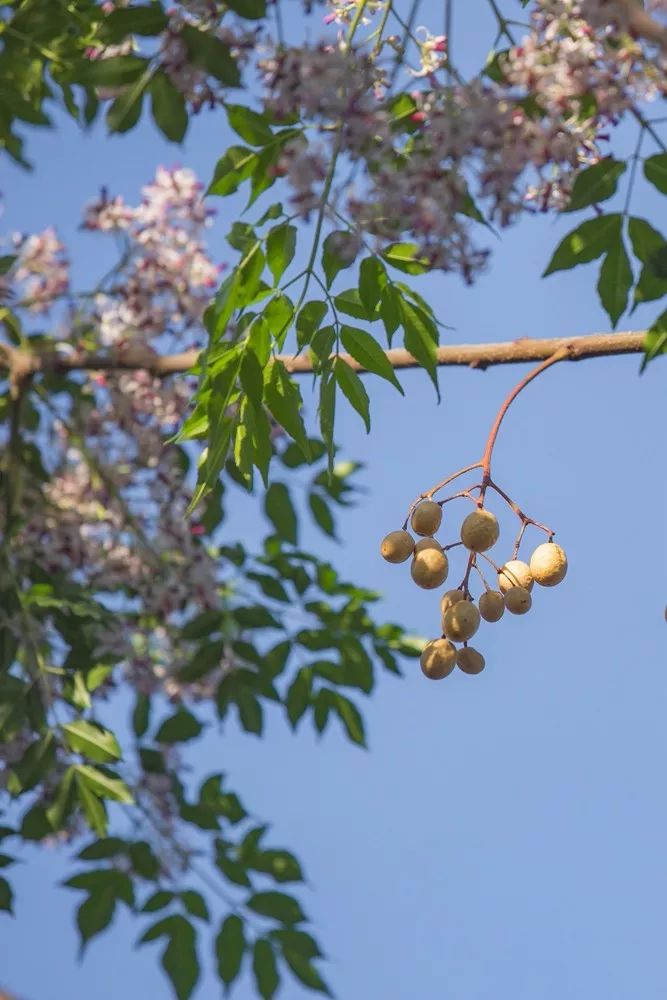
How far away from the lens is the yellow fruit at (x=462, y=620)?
2.46 meters

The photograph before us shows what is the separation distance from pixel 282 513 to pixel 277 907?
3.74ft

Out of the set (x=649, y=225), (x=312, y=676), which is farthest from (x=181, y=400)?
(x=649, y=225)

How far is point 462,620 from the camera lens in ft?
8.05

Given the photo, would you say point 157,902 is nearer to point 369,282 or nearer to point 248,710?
point 248,710

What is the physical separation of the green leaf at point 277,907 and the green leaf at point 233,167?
7.28ft

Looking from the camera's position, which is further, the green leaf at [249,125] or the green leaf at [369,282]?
the green leaf at [249,125]

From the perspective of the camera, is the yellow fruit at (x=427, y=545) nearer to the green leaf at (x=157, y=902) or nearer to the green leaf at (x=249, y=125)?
the green leaf at (x=249, y=125)

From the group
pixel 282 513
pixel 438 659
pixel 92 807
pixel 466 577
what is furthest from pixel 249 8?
pixel 282 513

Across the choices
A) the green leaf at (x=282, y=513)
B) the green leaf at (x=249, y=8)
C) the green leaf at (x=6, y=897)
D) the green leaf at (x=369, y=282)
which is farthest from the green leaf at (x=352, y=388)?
the green leaf at (x=282, y=513)

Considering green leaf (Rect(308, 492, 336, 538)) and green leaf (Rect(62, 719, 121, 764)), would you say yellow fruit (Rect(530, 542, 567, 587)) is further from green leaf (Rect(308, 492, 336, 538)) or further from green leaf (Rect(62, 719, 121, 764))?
green leaf (Rect(308, 492, 336, 538))

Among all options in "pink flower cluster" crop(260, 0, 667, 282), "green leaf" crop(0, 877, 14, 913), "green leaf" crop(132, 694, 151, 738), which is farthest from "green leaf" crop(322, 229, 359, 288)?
"green leaf" crop(132, 694, 151, 738)

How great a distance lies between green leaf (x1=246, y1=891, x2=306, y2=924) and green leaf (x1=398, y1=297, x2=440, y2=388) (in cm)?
206

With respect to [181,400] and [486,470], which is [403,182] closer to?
[486,470]

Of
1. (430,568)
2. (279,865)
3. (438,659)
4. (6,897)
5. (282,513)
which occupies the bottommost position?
(6,897)
